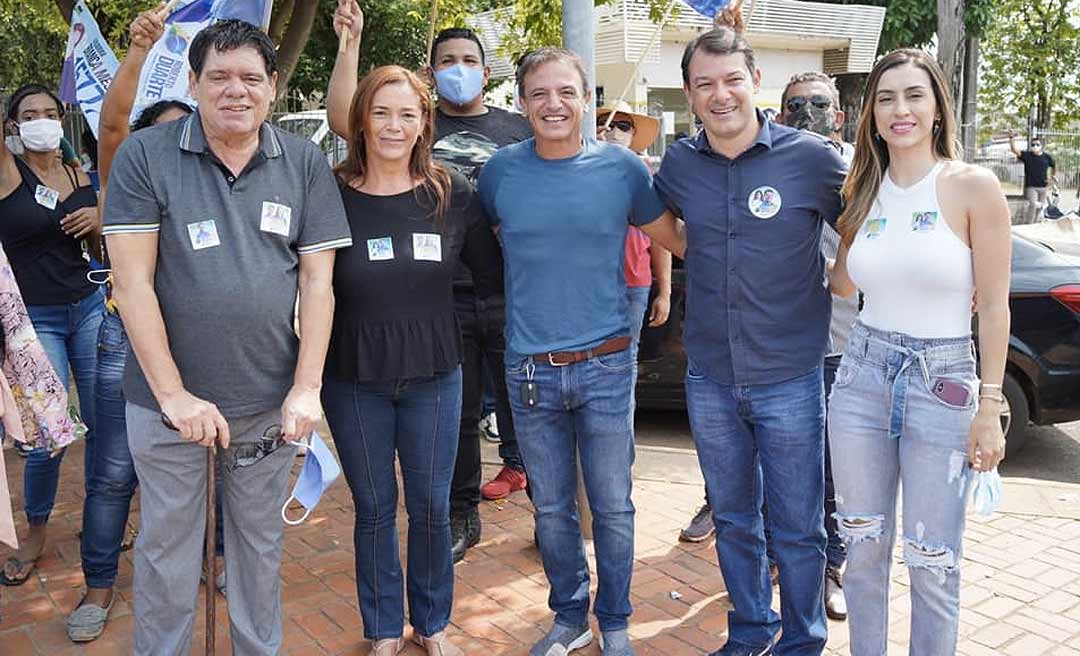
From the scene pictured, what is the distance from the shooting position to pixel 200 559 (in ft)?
10.2

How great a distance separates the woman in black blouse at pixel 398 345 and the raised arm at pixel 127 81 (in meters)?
0.79

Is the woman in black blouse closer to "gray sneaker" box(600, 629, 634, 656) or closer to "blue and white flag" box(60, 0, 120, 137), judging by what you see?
"gray sneaker" box(600, 629, 634, 656)

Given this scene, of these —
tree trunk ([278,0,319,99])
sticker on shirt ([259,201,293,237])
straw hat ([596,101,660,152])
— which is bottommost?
sticker on shirt ([259,201,293,237])

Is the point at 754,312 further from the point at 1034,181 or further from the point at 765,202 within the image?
the point at 1034,181

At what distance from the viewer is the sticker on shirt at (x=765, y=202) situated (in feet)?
10.2

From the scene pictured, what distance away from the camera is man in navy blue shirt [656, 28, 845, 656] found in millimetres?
3121

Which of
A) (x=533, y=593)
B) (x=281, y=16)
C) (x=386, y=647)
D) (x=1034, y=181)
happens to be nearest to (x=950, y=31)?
(x=281, y=16)

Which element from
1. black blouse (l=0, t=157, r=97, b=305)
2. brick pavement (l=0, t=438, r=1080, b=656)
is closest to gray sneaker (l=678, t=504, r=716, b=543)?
brick pavement (l=0, t=438, r=1080, b=656)

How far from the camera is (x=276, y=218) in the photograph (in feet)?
9.52

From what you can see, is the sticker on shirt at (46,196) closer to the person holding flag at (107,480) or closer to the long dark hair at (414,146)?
the person holding flag at (107,480)

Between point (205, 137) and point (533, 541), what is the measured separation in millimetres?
2579

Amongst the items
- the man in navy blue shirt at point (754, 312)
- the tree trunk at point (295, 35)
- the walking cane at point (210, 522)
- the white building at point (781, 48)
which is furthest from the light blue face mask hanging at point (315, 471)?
the white building at point (781, 48)

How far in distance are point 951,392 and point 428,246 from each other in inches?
66.7

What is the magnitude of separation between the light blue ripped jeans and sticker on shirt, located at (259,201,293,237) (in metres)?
1.78
